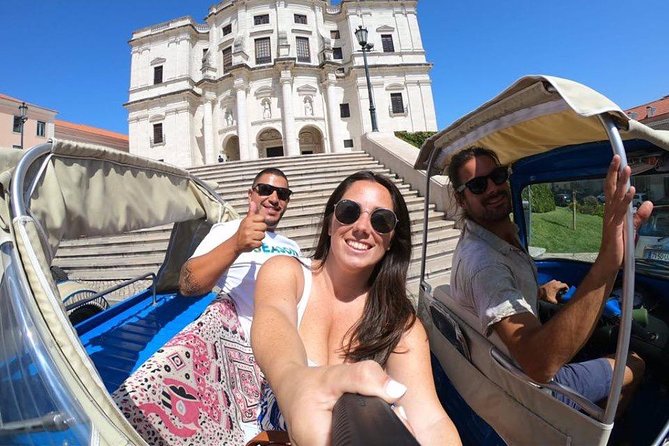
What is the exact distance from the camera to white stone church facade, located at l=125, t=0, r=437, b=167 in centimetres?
3016

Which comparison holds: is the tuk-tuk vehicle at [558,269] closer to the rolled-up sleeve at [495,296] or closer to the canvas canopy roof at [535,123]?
the canvas canopy roof at [535,123]

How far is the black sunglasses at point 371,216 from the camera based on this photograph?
5.31 feet

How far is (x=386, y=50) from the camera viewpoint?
32188mm

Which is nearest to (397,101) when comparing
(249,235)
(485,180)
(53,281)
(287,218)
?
(287,218)

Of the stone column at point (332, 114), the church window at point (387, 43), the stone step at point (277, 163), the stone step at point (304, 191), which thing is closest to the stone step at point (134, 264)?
the stone step at point (304, 191)

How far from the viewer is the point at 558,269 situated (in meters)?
3.44

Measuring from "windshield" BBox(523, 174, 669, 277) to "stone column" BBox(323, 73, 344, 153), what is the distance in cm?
2823

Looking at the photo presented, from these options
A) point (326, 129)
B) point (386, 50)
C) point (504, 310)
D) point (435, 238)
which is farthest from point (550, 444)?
point (386, 50)

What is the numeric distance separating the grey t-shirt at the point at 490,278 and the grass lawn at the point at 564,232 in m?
0.75

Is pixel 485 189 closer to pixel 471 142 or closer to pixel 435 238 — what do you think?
pixel 471 142

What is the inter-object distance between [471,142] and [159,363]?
94.3 inches

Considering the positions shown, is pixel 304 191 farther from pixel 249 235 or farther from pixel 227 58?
pixel 227 58

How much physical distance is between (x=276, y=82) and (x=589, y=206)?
31.3 meters

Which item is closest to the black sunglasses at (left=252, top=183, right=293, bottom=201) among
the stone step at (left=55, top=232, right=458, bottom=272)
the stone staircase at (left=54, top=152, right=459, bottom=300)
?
the stone staircase at (left=54, top=152, right=459, bottom=300)
